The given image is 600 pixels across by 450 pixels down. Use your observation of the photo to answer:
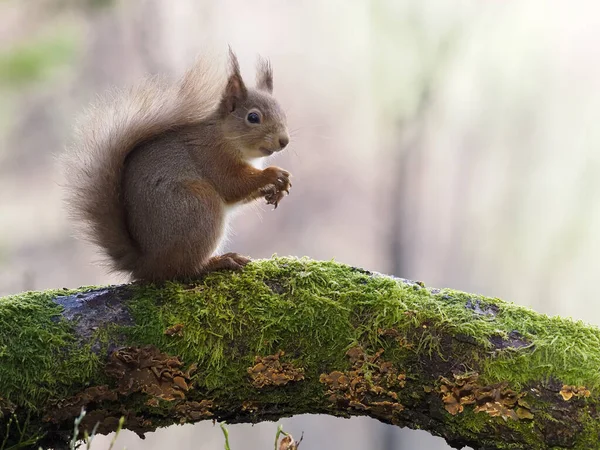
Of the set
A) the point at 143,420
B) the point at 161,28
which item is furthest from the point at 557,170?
the point at 143,420

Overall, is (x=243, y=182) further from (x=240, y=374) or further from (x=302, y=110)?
(x=302, y=110)

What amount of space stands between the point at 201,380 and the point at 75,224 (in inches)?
29.6

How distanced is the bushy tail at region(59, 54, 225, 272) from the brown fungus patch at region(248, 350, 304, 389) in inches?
22.5

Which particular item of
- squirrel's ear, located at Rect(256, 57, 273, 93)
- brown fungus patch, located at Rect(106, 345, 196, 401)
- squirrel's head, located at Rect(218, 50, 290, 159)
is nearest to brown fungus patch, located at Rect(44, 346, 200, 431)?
brown fungus patch, located at Rect(106, 345, 196, 401)

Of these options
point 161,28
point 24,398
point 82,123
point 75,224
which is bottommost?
point 24,398

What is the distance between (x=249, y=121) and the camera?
2.14 m

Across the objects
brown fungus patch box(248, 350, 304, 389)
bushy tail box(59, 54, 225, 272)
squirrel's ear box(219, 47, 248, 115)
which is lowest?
brown fungus patch box(248, 350, 304, 389)

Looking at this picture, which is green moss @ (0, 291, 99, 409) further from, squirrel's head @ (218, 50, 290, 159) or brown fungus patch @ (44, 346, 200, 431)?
squirrel's head @ (218, 50, 290, 159)

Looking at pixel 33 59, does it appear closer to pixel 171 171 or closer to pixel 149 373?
pixel 171 171

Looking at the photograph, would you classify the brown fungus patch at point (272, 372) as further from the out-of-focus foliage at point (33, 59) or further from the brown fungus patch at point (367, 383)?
the out-of-focus foliage at point (33, 59)

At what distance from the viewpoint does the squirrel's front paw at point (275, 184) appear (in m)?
2.11

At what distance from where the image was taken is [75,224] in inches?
81.7

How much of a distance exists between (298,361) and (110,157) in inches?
35.4

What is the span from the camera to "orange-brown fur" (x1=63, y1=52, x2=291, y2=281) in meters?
1.96
